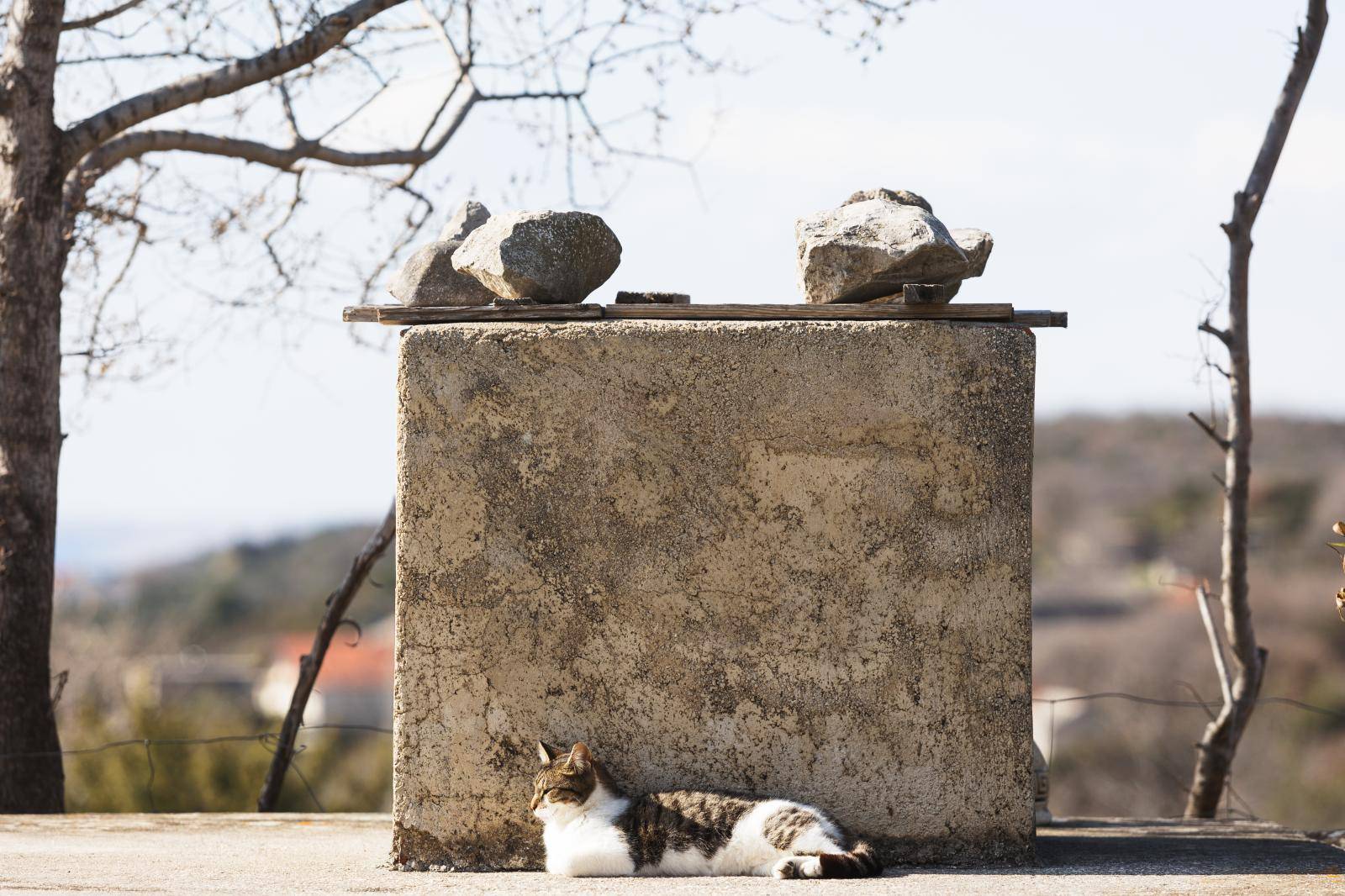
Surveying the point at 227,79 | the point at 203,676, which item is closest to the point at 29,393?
the point at 227,79

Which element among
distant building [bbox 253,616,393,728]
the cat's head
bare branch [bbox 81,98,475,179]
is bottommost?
distant building [bbox 253,616,393,728]

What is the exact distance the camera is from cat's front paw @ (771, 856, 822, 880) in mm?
3865

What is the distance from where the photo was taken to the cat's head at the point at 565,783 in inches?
156

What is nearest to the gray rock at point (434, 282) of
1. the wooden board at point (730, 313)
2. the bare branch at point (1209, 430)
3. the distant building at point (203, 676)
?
the wooden board at point (730, 313)

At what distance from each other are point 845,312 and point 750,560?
743 millimetres

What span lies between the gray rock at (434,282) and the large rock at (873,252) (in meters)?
0.99

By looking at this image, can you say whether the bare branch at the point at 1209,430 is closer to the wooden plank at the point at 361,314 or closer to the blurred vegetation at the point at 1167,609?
the wooden plank at the point at 361,314

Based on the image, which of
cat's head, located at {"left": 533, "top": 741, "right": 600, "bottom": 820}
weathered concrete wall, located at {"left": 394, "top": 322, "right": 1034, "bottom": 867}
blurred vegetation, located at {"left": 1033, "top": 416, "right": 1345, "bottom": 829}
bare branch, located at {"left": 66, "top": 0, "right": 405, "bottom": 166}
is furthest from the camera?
blurred vegetation, located at {"left": 1033, "top": 416, "right": 1345, "bottom": 829}

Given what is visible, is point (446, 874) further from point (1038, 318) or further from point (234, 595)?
point (234, 595)

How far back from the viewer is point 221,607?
50.3m

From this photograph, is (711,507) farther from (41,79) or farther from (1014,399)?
(41,79)

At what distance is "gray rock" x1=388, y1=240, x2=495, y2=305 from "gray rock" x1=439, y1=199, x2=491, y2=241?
0.17m

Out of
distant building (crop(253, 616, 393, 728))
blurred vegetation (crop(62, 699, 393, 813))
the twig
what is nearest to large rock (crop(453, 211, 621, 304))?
the twig

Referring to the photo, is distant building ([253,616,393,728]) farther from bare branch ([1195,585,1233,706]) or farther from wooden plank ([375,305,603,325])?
wooden plank ([375,305,603,325])
